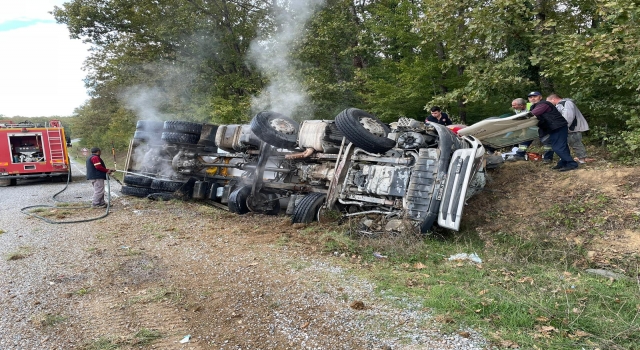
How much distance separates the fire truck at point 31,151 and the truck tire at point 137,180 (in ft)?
19.3

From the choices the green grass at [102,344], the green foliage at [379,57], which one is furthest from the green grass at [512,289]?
the green foliage at [379,57]

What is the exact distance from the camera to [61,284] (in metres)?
4.43

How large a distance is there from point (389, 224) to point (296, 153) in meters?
2.42

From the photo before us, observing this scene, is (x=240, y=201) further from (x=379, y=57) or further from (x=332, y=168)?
(x=379, y=57)

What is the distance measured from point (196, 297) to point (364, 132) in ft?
11.0

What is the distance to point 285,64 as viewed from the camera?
575 inches

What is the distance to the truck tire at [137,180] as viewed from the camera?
987cm

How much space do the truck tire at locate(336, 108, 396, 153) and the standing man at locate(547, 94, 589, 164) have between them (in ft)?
9.12

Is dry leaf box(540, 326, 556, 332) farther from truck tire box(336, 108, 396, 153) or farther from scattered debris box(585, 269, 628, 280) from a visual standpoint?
truck tire box(336, 108, 396, 153)

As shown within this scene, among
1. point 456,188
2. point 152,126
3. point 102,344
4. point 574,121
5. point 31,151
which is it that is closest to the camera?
point 102,344

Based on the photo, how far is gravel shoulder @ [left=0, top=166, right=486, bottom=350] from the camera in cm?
319

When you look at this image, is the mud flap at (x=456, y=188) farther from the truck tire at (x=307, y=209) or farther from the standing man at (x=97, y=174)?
the standing man at (x=97, y=174)

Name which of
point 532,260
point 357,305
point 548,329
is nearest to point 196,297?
point 357,305

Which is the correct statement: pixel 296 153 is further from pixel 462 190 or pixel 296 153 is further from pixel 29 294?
pixel 29 294
